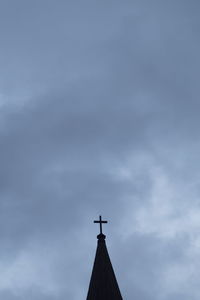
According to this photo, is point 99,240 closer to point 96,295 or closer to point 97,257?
point 97,257

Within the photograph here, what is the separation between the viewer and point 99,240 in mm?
34812

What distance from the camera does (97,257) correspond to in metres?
33.7

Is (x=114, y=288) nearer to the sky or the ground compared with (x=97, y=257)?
nearer to the ground

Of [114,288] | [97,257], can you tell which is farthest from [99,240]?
[114,288]

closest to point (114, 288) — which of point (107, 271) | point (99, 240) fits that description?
point (107, 271)

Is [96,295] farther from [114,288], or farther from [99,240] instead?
[99,240]

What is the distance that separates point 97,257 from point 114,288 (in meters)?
2.33

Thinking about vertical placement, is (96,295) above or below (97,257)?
below

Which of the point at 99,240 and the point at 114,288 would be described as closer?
the point at 114,288

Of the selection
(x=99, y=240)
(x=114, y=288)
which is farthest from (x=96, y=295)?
(x=99, y=240)

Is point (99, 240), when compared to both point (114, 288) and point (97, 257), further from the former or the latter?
point (114, 288)

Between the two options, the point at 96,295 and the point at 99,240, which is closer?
the point at 96,295

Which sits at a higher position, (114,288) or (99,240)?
(99,240)

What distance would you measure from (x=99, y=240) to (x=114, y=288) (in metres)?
3.64
